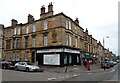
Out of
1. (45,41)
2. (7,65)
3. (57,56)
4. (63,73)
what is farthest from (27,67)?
(45,41)

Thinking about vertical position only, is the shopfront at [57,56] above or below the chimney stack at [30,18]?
below

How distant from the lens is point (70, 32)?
2727 centimetres

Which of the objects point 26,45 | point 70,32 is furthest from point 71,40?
point 26,45

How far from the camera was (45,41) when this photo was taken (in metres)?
27.0

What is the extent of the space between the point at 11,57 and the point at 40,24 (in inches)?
483

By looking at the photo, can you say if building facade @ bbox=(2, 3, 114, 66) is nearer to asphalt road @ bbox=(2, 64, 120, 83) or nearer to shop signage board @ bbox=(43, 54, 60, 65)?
shop signage board @ bbox=(43, 54, 60, 65)

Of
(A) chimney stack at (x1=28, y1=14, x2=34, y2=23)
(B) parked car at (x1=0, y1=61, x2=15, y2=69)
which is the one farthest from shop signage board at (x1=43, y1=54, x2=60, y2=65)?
(A) chimney stack at (x1=28, y1=14, x2=34, y2=23)

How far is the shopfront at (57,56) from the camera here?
24.1 metres

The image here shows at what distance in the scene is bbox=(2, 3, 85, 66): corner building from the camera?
2481 cm

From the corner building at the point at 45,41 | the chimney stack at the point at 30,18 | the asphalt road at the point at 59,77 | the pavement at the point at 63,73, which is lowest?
the pavement at the point at 63,73

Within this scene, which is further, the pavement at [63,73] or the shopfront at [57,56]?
the shopfront at [57,56]

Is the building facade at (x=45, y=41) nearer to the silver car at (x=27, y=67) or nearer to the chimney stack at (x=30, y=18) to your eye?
the chimney stack at (x=30, y=18)

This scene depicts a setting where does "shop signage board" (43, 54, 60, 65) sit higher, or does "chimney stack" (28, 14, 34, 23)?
"chimney stack" (28, 14, 34, 23)

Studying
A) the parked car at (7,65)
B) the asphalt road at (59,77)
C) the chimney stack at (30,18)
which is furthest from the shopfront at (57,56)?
the asphalt road at (59,77)
